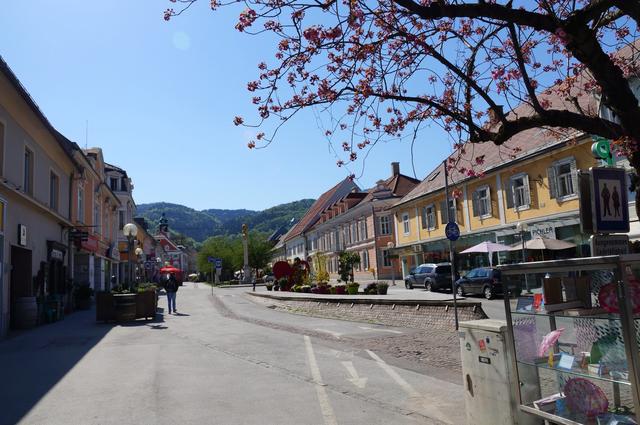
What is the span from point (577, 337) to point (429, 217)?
36.8 metres

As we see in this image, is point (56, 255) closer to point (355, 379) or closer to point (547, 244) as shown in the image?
point (355, 379)

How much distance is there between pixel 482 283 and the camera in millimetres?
25781

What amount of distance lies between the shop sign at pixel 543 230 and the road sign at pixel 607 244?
2277cm

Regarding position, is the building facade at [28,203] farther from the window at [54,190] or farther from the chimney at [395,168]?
the chimney at [395,168]

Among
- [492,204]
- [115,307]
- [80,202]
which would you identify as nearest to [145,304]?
[115,307]

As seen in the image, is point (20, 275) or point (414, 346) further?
point (20, 275)

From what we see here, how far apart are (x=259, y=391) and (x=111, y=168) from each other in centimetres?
4642

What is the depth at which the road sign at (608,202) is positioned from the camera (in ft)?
17.5

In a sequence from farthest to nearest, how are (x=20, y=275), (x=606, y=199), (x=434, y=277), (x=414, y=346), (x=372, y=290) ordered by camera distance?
(x=434, y=277)
(x=372, y=290)
(x=20, y=275)
(x=414, y=346)
(x=606, y=199)

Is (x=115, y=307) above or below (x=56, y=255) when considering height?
below

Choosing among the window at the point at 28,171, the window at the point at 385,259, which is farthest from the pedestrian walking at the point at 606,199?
the window at the point at 385,259

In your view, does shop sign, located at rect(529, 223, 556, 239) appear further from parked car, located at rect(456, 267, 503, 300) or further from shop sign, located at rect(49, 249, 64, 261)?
shop sign, located at rect(49, 249, 64, 261)

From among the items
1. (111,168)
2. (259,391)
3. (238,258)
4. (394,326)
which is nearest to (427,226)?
(394,326)

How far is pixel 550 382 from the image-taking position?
4.54 m
